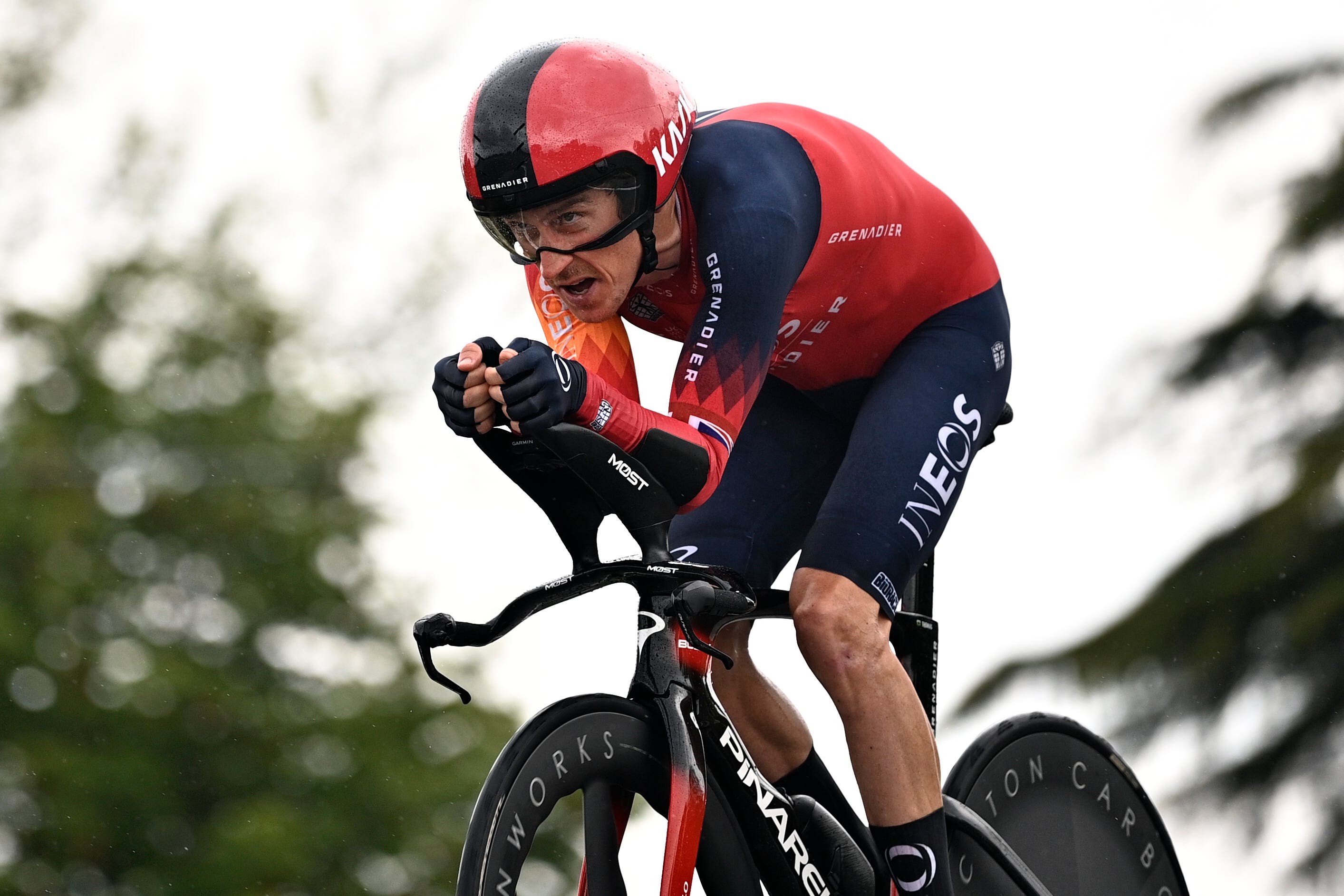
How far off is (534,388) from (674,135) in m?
0.66

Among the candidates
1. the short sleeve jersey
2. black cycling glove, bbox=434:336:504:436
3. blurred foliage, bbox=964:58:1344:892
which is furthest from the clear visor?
blurred foliage, bbox=964:58:1344:892

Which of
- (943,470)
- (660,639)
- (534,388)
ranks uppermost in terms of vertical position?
(534,388)

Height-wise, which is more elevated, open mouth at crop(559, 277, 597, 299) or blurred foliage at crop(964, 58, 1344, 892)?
open mouth at crop(559, 277, 597, 299)

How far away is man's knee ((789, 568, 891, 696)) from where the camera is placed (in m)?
2.36

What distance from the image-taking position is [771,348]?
230cm

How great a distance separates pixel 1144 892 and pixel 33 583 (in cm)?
997

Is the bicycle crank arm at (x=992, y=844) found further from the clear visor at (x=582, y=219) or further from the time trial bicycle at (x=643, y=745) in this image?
the clear visor at (x=582, y=219)

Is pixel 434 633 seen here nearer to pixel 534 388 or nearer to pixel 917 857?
pixel 534 388

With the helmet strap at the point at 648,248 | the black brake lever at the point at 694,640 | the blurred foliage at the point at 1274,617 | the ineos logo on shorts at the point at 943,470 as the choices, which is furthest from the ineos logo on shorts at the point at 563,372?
the blurred foliage at the point at 1274,617

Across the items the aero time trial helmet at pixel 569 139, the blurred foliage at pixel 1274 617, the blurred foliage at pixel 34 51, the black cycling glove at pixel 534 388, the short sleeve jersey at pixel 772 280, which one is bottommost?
the blurred foliage at pixel 1274 617

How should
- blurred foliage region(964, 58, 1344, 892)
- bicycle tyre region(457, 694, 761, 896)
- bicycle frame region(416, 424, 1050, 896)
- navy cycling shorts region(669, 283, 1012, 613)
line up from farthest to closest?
blurred foliage region(964, 58, 1344, 892) → navy cycling shorts region(669, 283, 1012, 613) → bicycle frame region(416, 424, 1050, 896) → bicycle tyre region(457, 694, 761, 896)

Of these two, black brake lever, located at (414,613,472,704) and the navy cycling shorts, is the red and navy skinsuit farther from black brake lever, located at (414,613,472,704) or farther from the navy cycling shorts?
black brake lever, located at (414,613,472,704)

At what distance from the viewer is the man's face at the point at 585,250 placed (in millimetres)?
2279

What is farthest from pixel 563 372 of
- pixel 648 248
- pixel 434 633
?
pixel 648 248
